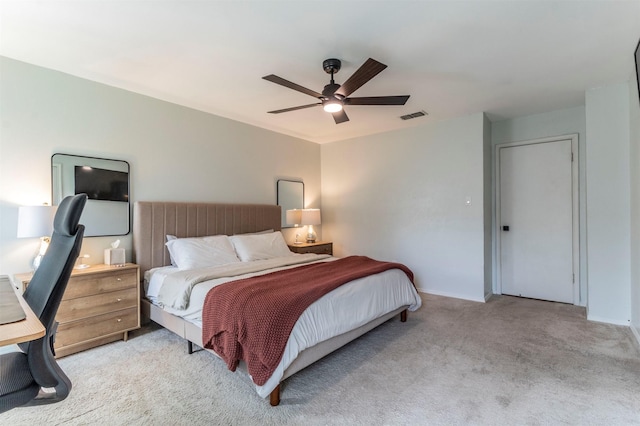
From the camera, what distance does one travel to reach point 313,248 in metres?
5.15

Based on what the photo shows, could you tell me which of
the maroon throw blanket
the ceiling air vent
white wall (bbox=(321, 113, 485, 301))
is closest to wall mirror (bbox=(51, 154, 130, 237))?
the maroon throw blanket

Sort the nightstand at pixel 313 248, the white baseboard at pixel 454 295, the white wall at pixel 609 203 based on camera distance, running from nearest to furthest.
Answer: the white wall at pixel 609 203 → the white baseboard at pixel 454 295 → the nightstand at pixel 313 248

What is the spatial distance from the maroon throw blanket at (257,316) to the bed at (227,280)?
0.26 ft

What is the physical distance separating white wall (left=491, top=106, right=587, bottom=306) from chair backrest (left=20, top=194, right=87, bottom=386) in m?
5.13

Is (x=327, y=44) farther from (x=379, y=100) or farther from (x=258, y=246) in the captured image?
(x=258, y=246)

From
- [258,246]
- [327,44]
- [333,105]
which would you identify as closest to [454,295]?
[258,246]

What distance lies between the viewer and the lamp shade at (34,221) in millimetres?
2508

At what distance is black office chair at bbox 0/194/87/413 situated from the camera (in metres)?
1.18

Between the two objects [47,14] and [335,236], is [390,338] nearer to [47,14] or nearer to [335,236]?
[335,236]

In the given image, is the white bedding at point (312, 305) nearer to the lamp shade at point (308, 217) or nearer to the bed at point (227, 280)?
the bed at point (227, 280)

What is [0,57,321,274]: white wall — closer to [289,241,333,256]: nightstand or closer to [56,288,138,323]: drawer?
[56,288,138,323]: drawer

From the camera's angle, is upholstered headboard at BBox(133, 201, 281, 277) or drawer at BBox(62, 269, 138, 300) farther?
upholstered headboard at BBox(133, 201, 281, 277)

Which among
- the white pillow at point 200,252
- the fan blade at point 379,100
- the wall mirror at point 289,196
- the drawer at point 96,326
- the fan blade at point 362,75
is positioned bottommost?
the drawer at point 96,326

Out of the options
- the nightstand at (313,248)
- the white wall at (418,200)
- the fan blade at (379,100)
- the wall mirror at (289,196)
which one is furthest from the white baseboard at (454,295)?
the fan blade at (379,100)
